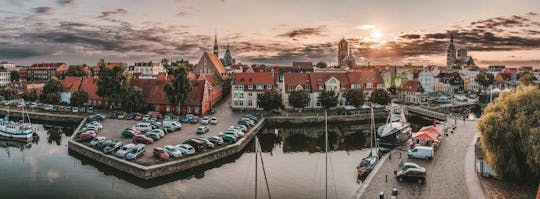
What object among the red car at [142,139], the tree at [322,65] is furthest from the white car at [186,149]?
the tree at [322,65]

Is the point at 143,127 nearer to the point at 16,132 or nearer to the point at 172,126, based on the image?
the point at 172,126

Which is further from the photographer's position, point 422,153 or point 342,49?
point 342,49

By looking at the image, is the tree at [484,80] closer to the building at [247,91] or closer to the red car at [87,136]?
the building at [247,91]

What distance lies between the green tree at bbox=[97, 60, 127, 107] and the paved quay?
39.7 m

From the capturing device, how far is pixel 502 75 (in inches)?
4998

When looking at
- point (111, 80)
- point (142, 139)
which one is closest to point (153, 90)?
point (111, 80)

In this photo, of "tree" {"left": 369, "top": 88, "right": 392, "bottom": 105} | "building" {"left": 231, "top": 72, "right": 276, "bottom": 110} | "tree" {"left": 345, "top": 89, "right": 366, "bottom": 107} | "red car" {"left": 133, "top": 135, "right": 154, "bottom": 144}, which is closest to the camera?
"red car" {"left": 133, "top": 135, "right": 154, "bottom": 144}

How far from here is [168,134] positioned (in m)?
41.0

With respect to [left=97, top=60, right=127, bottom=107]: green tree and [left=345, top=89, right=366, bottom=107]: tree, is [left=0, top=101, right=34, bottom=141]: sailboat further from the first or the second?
[left=345, top=89, right=366, bottom=107]: tree

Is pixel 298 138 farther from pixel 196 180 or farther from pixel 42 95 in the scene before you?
pixel 42 95

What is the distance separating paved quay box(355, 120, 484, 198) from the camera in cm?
2255

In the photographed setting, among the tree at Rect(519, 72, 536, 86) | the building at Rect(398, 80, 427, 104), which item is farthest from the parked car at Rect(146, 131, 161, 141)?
the building at Rect(398, 80, 427, 104)

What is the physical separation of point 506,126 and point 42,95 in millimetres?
67043

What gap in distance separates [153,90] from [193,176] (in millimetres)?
31288
